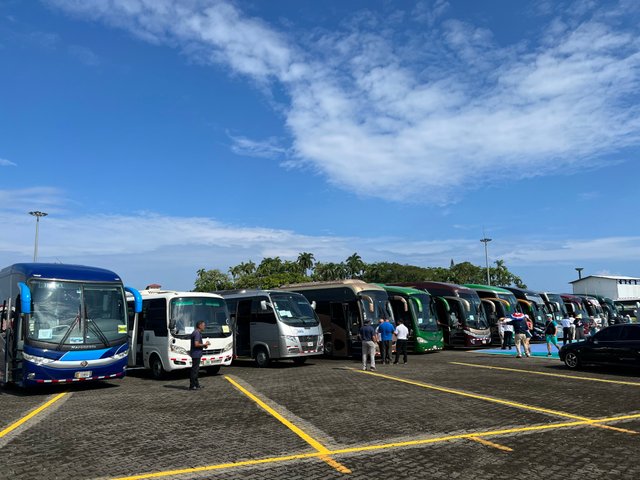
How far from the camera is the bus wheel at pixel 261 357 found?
1903 centimetres

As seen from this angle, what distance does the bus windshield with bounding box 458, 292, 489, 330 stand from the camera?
2620 centimetres

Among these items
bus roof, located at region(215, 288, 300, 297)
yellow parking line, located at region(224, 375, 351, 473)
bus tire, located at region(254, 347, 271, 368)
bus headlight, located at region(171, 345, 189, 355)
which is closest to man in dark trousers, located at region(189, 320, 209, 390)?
yellow parking line, located at region(224, 375, 351, 473)

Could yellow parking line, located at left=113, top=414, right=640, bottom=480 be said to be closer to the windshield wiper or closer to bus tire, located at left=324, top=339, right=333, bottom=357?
the windshield wiper

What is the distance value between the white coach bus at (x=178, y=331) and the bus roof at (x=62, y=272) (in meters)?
2.25

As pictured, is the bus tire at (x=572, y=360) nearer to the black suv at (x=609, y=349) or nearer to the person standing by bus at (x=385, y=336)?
the black suv at (x=609, y=349)

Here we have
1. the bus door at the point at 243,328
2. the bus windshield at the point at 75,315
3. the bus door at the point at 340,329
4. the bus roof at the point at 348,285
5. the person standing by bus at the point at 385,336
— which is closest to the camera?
the bus windshield at the point at 75,315

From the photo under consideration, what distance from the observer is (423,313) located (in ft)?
77.9

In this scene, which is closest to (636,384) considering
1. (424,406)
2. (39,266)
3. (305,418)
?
(424,406)

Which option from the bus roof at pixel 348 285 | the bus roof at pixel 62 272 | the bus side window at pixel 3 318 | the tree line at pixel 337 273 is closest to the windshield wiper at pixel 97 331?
the bus roof at pixel 62 272

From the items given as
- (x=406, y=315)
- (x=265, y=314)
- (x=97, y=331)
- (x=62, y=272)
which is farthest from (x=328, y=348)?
(x=62, y=272)

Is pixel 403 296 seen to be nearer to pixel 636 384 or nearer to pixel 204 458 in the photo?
pixel 636 384

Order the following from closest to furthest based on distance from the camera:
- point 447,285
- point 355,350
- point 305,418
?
point 305,418
point 355,350
point 447,285

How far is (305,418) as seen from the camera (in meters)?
8.97

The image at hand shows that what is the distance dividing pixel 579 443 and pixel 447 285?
66.6 ft
